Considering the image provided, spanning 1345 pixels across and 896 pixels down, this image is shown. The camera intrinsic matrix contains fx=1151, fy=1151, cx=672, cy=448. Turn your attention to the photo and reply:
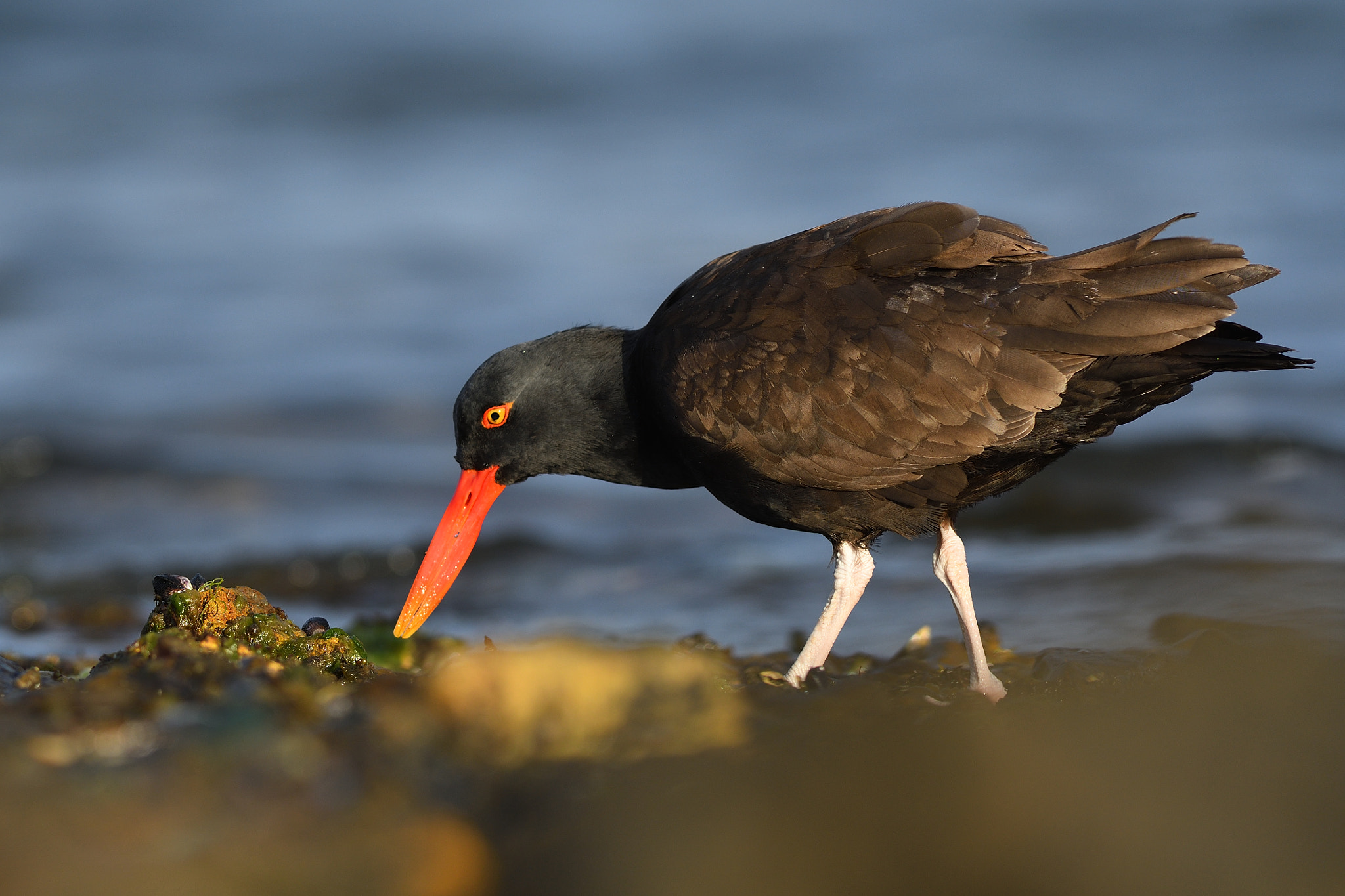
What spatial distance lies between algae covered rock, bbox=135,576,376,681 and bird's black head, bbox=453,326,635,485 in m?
1.36

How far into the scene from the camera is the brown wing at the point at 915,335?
390 centimetres

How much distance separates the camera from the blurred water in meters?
7.62

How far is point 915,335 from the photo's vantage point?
3996mm

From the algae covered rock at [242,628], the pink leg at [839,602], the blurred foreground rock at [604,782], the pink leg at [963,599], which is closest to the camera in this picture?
the blurred foreground rock at [604,782]

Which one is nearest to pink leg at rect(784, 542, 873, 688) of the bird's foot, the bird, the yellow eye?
the bird

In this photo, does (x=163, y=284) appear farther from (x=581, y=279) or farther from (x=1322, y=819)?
(x=1322, y=819)

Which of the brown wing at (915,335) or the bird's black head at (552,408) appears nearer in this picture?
the brown wing at (915,335)

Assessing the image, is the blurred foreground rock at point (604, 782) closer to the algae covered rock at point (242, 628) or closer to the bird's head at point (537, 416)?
the algae covered rock at point (242, 628)

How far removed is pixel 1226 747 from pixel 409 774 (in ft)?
7.26

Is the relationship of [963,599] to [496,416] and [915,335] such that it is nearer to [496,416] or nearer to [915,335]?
[915,335]

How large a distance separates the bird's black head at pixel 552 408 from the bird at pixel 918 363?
0.31 m

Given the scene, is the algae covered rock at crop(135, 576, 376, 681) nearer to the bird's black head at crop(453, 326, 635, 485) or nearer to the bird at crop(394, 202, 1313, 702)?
the bird's black head at crop(453, 326, 635, 485)

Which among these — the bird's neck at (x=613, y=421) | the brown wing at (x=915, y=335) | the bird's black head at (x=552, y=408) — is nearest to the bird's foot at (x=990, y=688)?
the brown wing at (x=915, y=335)

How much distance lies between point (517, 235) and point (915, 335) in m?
10.5
